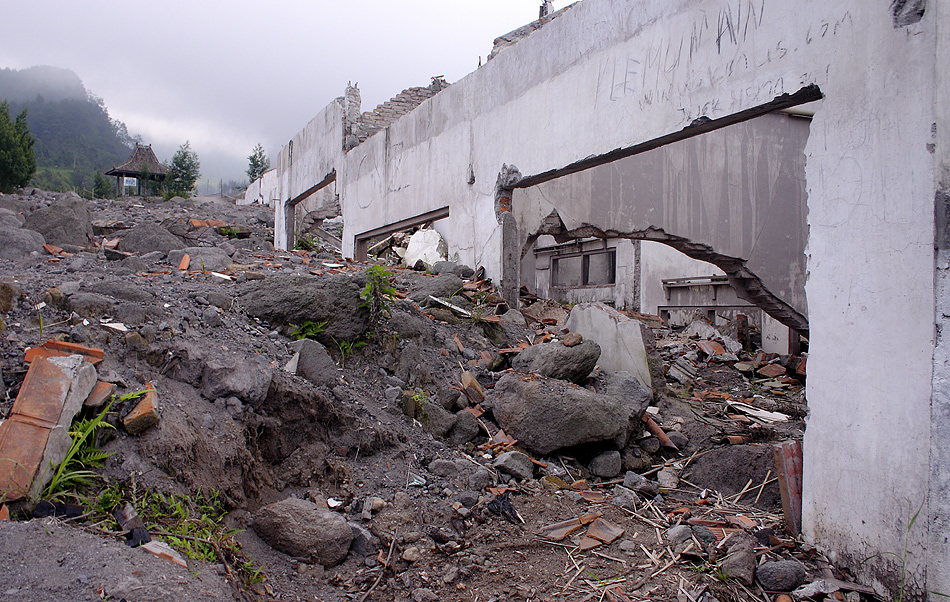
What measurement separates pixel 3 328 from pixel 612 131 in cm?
504

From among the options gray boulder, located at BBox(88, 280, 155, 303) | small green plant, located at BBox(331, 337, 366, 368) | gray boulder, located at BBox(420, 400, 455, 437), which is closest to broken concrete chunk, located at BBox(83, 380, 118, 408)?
gray boulder, located at BBox(88, 280, 155, 303)

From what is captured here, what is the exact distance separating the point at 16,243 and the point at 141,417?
4436 mm

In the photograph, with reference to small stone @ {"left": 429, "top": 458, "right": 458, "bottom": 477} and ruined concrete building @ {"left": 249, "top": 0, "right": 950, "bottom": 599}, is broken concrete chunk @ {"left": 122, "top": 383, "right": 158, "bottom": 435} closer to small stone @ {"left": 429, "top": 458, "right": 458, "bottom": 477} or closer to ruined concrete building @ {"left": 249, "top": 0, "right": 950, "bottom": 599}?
small stone @ {"left": 429, "top": 458, "right": 458, "bottom": 477}

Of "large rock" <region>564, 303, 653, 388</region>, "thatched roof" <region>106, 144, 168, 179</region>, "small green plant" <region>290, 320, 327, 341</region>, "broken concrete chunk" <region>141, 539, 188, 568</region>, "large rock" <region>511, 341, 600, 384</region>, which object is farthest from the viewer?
"thatched roof" <region>106, 144, 168, 179</region>

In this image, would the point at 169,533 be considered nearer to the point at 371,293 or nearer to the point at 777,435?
the point at 371,293

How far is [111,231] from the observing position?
11391 millimetres

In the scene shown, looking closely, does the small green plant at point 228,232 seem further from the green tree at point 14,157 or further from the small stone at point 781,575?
the green tree at point 14,157

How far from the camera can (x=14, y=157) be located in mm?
21422

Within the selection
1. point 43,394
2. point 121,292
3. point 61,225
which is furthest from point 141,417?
point 61,225

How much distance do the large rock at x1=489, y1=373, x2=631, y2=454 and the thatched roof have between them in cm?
3421

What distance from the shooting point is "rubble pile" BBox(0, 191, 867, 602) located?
8.80ft

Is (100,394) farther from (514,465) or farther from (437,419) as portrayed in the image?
(514,465)

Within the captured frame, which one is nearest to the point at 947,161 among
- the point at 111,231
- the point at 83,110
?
the point at 111,231

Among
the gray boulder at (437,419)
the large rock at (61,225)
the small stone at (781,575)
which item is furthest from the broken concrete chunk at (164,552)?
the large rock at (61,225)
